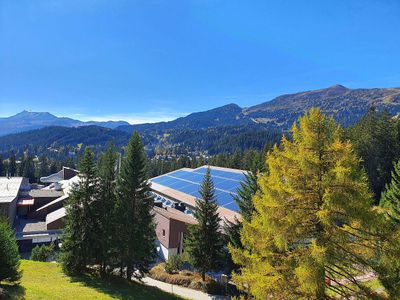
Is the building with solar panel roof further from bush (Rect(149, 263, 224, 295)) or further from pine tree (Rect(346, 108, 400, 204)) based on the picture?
pine tree (Rect(346, 108, 400, 204))

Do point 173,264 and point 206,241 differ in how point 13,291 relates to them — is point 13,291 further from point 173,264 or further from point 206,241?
point 173,264

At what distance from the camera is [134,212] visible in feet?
85.6

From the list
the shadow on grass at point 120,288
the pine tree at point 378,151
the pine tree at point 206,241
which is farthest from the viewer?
the pine tree at point 378,151

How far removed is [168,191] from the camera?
5478 cm

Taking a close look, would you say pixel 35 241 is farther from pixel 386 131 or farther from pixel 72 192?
pixel 386 131

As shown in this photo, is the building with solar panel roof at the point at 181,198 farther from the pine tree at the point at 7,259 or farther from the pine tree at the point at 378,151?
the pine tree at the point at 378,151

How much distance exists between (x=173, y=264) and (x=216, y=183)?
21430mm

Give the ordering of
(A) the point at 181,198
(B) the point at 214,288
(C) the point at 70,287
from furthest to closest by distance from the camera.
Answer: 1. (A) the point at 181,198
2. (B) the point at 214,288
3. (C) the point at 70,287

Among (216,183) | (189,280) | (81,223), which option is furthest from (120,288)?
(216,183)

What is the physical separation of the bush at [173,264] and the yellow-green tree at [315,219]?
2250 cm

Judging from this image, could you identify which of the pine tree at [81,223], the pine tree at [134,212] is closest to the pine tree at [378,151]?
the pine tree at [134,212]

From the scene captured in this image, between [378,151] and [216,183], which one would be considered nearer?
[216,183]

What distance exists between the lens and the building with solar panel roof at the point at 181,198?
119 ft

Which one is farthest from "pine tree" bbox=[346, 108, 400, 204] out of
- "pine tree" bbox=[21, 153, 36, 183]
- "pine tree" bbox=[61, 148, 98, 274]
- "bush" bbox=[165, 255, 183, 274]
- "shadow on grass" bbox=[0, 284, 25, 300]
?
"pine tree" bbox=[21, 153, 36, 183]
